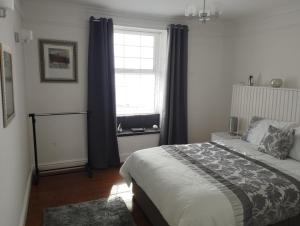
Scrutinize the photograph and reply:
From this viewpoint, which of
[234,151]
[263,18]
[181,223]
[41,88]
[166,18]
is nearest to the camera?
[181,223]

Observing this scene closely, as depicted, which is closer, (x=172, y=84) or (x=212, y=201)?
(x=212, y=201)

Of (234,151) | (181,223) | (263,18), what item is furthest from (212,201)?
(263,18)

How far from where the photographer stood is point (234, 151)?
2803mm

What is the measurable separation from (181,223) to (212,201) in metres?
0.28

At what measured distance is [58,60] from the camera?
11.3 ft

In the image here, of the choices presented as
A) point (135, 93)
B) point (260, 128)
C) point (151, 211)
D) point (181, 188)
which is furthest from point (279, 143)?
point (135, 93)

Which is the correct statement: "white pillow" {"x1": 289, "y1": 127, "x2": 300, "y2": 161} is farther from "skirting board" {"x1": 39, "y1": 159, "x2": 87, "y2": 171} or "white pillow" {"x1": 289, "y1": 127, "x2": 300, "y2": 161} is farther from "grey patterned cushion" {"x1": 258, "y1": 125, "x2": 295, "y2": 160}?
"skirting board" {"x1": 39, "y1": 159, "x2": 87, "y2": 171}

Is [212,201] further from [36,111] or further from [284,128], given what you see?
[36,111]

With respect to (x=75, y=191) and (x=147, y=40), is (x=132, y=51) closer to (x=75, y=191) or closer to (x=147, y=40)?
(x=147, y=40)

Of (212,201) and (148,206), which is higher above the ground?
(212,201)

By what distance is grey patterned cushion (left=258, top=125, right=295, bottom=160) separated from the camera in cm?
265

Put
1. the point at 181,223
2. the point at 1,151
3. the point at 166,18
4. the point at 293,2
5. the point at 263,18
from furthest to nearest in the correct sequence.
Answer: the point at 166,18
the point at 263,18
the point at 293,2
the point at 181,223
the point at 1,151

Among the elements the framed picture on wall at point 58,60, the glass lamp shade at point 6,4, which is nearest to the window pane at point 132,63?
the framed picture on wall at point 58,60

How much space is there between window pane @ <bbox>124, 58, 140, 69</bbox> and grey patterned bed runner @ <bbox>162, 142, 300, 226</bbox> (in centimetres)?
205
